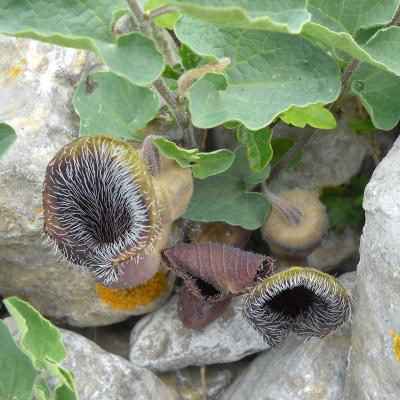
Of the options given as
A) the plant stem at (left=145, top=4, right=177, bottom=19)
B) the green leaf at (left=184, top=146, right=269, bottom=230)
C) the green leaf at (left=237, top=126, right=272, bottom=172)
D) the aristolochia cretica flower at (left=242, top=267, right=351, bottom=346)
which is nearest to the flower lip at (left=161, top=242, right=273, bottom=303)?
the aristolochia cretica flower at (left=242, top=267, right=351, bottom=346)

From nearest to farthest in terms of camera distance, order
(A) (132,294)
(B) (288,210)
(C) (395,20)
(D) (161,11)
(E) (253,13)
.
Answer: (E) (253,13) → (D) (161,11) → (C) (395,20) → (B) (288,210) → (A) (132,294)

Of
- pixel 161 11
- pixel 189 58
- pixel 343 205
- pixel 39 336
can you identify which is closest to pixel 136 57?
pixel 161 11

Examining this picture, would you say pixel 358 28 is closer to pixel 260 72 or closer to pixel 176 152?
pixel 260 72

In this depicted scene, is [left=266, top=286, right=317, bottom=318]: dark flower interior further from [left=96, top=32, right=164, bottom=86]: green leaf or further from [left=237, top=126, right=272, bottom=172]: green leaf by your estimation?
[left=96, top=32, right=164, bottom=86]: green leaf

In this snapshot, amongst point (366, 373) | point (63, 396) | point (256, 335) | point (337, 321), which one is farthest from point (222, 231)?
point (63, 396)

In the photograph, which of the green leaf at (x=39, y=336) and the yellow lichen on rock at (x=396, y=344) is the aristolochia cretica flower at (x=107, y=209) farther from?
the yellow lichen on rock at (x=396, y=344)

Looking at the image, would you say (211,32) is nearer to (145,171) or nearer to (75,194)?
(145,171)

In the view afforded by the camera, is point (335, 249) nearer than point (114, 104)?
No

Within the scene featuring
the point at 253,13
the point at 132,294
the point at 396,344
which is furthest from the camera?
the point at 132,294
